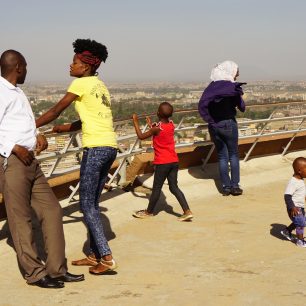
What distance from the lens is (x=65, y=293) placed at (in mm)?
4531

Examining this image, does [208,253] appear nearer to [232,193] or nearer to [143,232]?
[143,232]

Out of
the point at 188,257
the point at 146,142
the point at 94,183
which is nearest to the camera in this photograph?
the point at 94,183

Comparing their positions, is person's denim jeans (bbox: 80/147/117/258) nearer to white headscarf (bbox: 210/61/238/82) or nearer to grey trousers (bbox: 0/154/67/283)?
grey trousers (bbox: 0/154/67/283)

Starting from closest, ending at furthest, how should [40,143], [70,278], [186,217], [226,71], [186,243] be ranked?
[70,278]
[40,143]
[186,243]
[186,217]
[226,71]

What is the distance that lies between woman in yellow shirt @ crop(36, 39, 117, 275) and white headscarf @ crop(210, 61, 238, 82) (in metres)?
3.18

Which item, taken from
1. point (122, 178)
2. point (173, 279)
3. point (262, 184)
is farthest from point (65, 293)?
point (262, 184)

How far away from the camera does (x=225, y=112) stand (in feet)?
26.3

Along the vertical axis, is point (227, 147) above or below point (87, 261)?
above

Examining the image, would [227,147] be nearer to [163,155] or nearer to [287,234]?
[163,155]

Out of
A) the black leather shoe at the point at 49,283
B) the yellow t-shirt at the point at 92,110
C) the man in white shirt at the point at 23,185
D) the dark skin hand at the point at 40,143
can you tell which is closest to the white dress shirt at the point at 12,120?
the man in white shirt at the point at 23,185

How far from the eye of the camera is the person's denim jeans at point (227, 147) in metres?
8.00

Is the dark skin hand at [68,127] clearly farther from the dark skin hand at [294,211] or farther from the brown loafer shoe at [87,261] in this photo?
the dark skin hand at [294,211]

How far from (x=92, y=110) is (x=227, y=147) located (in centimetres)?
361

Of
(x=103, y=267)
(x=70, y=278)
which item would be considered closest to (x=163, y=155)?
(x=103, y=267)
